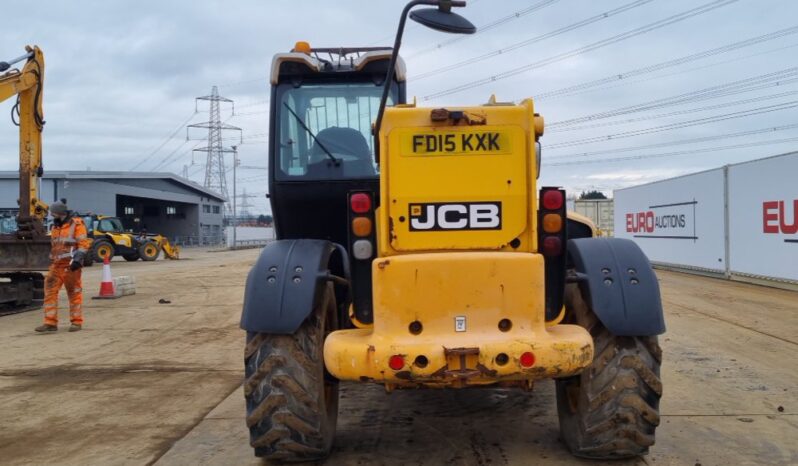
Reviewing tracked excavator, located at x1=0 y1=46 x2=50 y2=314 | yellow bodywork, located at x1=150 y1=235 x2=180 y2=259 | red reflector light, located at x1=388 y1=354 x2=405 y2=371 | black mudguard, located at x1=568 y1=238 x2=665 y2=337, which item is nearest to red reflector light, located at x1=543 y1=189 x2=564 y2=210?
black mudguard, located at x1=568 y1=238 x2=665 y2=337

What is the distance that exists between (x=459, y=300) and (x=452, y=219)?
1.55 feet

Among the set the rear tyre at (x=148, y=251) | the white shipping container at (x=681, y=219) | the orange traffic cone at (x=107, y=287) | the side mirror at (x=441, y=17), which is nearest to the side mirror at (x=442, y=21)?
the side mirror at (x=441, y=17)

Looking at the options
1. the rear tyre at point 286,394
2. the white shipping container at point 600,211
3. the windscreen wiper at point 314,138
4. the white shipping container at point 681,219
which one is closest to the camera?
the rear tyre at point 286,394

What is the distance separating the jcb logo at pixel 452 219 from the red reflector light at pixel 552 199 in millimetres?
295

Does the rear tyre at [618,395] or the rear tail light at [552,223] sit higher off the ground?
the rear tail light at [552,223]

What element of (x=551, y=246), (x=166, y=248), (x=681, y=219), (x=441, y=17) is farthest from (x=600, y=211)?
(x=441, y=17)

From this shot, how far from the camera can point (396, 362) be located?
3.63 m

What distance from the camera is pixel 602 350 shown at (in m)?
4.04

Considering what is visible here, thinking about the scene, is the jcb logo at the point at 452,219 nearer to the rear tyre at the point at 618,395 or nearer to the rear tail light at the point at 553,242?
the rear tail light at the point at 553,242

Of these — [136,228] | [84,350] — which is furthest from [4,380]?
[136,228]

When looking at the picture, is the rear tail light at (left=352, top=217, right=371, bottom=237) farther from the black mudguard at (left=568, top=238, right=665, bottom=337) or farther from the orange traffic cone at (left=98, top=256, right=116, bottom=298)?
the orange traffic cone at (left=98, top=256, right=116, bottom=298)

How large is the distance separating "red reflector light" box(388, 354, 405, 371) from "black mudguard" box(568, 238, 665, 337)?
3.89 ft

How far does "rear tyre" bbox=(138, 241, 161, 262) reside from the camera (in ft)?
116

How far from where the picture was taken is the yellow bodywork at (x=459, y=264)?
3646 mm
